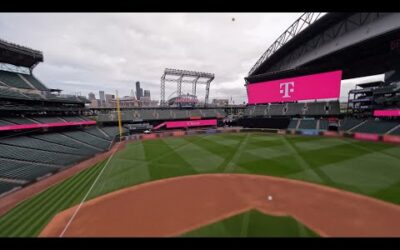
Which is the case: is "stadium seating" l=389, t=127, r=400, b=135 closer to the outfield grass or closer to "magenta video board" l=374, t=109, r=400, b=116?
"magenta video board" l=374, t=109, r=400, b=116

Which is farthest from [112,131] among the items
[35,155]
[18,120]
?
[35,155]

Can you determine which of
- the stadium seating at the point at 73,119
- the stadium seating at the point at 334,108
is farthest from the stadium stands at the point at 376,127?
the stadium seating at the point at 73,119

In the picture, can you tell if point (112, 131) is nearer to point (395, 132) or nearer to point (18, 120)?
point (18, 120)

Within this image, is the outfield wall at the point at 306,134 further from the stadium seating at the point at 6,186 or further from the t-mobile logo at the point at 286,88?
the stadium seating at the point at 6,186

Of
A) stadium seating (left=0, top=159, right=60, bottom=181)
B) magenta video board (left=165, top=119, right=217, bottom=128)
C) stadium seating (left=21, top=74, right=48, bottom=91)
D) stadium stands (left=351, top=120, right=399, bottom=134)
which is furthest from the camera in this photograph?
magenta video board (left=165, top=119, right=217, bottom=128)

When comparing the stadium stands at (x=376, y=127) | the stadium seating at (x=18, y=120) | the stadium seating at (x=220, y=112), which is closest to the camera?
the stadium seating at (x=18, y=120)

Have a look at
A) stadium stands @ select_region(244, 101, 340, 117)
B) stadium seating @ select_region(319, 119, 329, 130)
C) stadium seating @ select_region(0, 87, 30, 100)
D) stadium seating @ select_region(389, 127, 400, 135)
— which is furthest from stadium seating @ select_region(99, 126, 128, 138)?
stadium seating @ select_region(389, 127, 400, 135)
